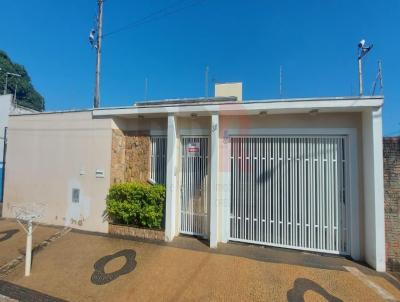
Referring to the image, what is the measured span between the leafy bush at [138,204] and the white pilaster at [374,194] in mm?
4995

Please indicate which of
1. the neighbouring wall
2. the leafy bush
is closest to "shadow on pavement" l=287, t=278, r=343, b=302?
the neighbouring wall

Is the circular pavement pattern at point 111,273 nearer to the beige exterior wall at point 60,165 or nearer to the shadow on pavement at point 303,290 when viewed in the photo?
the beige exterior wall at point 60,165

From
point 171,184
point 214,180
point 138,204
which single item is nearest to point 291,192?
point 214,180

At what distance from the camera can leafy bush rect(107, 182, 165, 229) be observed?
5910mm

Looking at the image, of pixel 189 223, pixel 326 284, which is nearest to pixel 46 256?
pixel 189 223

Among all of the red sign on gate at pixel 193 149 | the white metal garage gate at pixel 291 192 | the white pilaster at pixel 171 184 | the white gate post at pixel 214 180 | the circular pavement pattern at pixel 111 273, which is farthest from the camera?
the red sign on gate at pixel 193 149

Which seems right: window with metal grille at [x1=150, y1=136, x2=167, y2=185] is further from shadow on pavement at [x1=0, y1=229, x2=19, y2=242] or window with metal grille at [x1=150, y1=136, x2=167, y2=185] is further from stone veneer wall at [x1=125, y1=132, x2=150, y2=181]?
shadow on pavement at [x1=0, y1=229, x2=19, y2=242]

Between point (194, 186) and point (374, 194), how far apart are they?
14.0 ft

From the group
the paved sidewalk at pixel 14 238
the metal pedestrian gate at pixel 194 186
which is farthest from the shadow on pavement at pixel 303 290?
the paved sidewalk at pixel 14 238

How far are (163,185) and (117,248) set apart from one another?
2005 mm

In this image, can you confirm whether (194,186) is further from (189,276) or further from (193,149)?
(189,276)

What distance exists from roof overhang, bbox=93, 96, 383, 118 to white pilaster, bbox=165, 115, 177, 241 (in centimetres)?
51

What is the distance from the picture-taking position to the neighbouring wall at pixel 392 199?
453 cm

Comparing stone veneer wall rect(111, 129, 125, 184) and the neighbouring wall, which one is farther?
stone veneer wall rect(111, 129, 125, 184)
